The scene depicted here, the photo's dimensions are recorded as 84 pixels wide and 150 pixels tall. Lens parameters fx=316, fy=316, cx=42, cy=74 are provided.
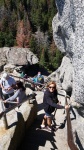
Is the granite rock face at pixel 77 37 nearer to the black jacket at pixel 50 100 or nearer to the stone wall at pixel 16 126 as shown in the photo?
the black jacket at pixel 50 100

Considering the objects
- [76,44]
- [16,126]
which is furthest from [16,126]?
[76,44]

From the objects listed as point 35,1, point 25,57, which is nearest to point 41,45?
point 35,1

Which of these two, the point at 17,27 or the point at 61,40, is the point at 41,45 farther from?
the point at 61,40

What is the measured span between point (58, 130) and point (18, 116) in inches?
69.9

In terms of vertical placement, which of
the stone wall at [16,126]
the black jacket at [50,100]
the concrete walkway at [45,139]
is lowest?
the concrete walkway at [45,139]

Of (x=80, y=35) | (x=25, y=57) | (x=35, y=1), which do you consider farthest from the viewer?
(x=35, y=1)

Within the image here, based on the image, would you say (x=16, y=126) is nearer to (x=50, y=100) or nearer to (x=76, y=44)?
(x=50, y=100)

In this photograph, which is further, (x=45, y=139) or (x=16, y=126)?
(x=45, y=139)

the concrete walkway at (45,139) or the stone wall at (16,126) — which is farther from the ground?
the stone wall at (16,126)


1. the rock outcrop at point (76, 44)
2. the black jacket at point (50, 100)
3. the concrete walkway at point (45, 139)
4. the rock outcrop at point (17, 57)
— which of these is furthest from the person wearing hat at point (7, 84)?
the rock outcrop at point (17, 57)

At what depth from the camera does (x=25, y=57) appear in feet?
144

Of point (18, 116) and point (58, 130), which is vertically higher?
point (18, 116)

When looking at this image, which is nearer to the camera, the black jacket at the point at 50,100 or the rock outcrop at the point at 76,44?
the rock outcrop at the point at 76,44

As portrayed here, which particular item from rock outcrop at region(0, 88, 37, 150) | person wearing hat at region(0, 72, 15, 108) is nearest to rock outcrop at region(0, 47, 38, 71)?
rock outcrop at region(0, 88, 37, 150)
